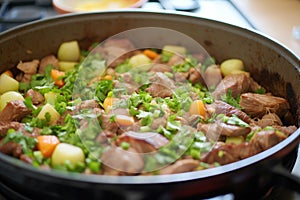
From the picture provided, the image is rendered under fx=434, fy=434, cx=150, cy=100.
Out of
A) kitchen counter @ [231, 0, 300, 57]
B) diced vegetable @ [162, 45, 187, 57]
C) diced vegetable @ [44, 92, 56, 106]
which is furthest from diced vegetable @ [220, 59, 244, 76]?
diced vegetable @ [44, 92, 56, 106]

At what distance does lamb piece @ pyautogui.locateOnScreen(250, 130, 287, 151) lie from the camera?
1.11 m

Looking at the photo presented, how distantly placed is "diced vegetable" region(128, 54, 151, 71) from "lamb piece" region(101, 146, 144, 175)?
61cm

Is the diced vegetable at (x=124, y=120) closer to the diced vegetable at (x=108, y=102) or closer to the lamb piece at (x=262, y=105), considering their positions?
the diced vegetable at (x=108, y=102)

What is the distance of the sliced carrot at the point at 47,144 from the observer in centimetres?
114

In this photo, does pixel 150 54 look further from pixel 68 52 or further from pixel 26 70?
pixel 26 70

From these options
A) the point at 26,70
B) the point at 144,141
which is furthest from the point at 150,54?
the point at 144,141

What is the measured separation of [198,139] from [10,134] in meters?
0.51

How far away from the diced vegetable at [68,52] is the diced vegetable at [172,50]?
34 cm

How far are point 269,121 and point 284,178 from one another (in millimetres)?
390

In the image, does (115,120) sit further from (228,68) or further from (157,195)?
(228,68)

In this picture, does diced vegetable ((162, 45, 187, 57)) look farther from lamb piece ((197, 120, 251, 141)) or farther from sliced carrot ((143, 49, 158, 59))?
lamb piece ((197, 120, 251, 141))

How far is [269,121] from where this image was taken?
131 cm

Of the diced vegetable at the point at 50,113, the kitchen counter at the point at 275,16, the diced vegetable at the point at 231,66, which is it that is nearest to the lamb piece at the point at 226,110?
the diced vegetable at the point at 231,66

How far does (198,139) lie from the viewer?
3.87 feet
